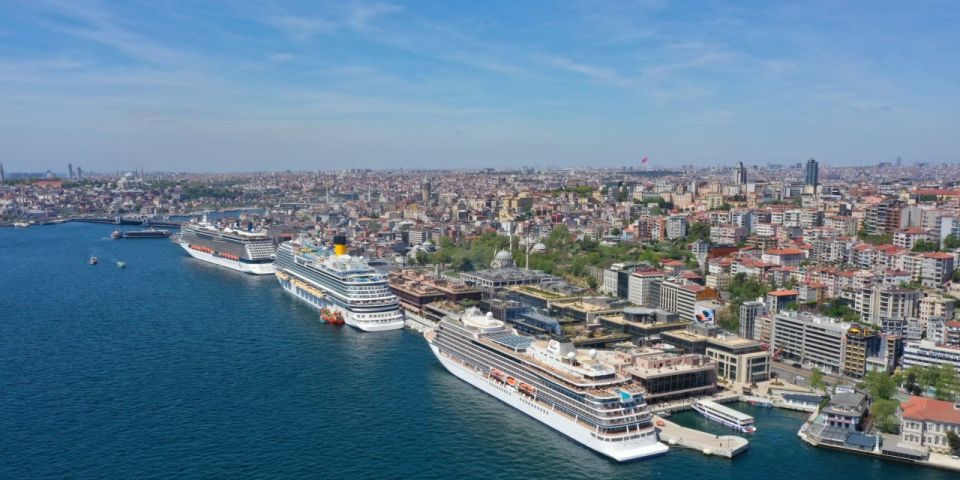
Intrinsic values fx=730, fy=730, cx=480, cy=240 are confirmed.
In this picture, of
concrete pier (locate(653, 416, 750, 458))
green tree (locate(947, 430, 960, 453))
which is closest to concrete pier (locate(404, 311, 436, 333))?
concrete pier (locate(653, 416, 750, 458))

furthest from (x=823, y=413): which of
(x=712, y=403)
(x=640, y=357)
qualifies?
(x=640, y=357)

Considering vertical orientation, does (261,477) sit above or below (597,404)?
below

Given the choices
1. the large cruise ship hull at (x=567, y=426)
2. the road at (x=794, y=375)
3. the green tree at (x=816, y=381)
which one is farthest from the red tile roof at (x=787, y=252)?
the large cruise ship hull at (x=567, y=426)

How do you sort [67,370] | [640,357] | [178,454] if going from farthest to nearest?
[67,370]
[640,357]
[178,454]

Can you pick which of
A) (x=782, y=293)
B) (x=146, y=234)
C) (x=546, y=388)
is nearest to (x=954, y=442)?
(x=546, y=388)

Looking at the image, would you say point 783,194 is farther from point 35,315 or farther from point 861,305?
point 35,315

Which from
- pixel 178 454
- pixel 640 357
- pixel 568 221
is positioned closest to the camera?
pixel 178 454

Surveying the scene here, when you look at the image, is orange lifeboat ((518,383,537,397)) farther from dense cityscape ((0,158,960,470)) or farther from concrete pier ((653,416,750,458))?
concrete pier ((653,416,750,458))
